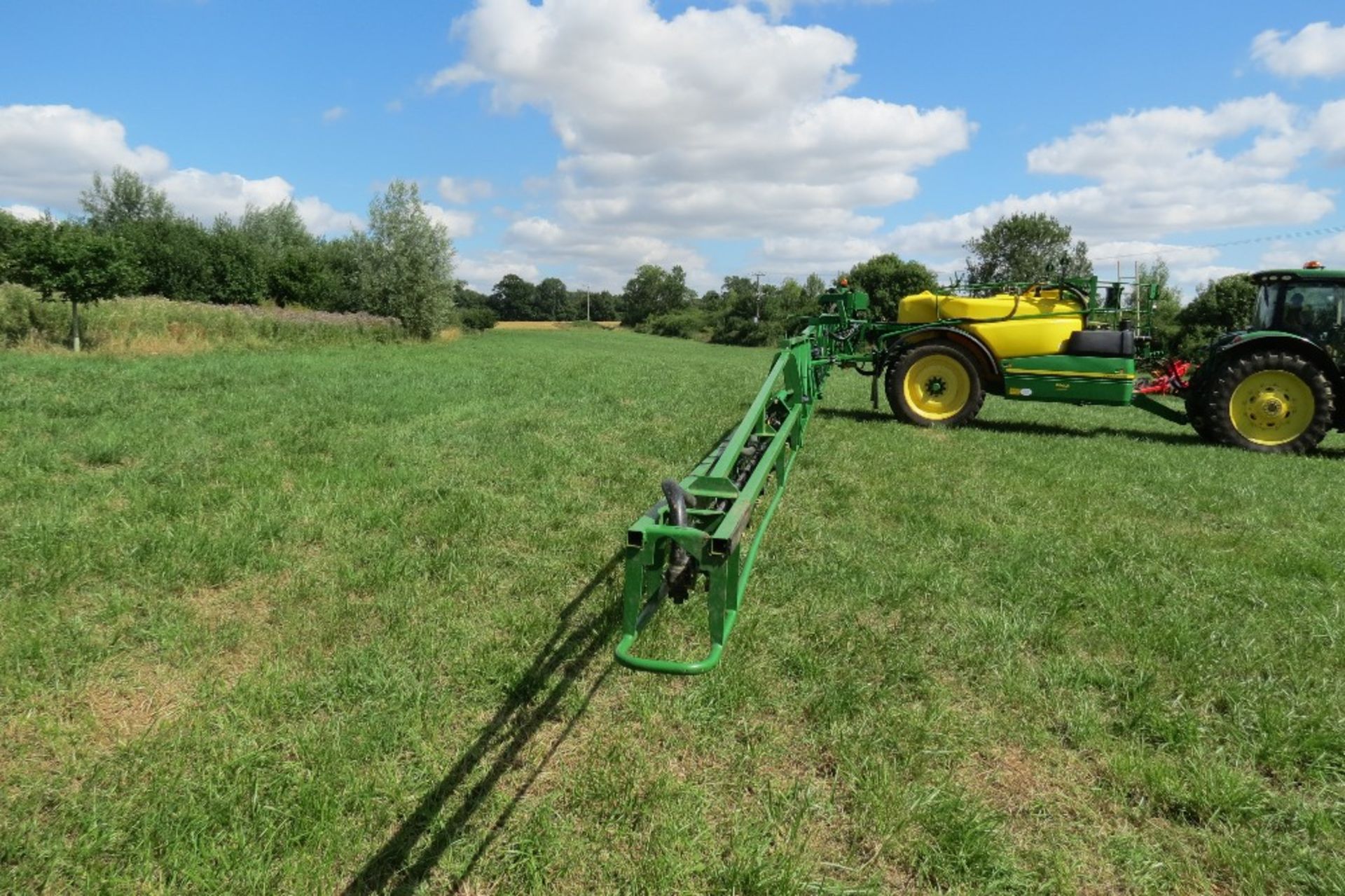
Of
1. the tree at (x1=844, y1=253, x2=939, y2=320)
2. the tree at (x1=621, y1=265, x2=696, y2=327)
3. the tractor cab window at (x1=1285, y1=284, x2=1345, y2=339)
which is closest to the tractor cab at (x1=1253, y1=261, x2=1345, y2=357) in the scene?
the tractor cab window at (x1=1285, y1=284, x2=1345, y2=339)

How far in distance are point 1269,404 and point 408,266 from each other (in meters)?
28.1

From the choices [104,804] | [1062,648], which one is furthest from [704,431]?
[104,804]

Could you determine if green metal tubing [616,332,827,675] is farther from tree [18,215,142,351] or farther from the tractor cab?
tree [18,215,142,351]

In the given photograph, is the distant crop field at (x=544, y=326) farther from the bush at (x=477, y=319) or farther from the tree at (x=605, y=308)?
the tree at (x=605, y=308)

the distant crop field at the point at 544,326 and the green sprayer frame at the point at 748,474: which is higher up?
the distant crop field at the point at 544,326

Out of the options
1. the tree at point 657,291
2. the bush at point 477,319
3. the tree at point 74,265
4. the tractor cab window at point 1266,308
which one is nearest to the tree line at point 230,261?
the tree at point 74,265

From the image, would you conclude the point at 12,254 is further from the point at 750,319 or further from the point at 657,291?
the point at 657,291

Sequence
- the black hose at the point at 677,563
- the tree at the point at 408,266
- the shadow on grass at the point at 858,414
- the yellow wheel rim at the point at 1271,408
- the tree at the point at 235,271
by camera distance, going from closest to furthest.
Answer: the black hose at the point at 677,563 → the yellow wheel rim at the point at 1271,408 → the shadow on grass at the point at 858,414 → the tree at the point at 408,266 → the tree at the point at 235,271

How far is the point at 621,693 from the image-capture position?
2.96 m

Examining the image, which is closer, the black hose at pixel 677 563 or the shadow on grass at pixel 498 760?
the shadow on grass at pixel 498 760

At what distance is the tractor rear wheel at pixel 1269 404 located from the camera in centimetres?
841

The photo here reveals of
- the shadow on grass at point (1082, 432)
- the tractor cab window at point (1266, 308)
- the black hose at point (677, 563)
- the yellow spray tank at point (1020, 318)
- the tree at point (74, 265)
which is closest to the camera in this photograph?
the black hose at point (677, 563)

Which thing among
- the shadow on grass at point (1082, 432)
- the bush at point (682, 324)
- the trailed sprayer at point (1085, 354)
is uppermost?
the bush at point (682, 324)

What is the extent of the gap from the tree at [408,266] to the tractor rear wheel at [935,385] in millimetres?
24090
